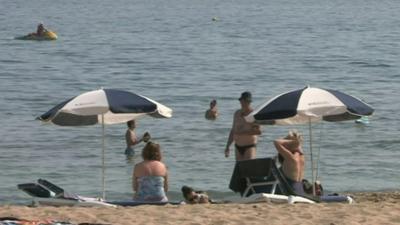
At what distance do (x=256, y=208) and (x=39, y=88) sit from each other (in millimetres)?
22536

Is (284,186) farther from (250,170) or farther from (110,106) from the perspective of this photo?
(110,106)

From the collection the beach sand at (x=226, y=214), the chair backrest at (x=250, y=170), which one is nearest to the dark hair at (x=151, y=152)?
the beach sand at (x=226, y=214)

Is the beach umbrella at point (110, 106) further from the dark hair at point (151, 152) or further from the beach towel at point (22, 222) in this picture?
the beach towel at point (22, 222)

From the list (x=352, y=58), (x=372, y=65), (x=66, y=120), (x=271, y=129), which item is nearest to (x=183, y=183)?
(x=66, y=120)

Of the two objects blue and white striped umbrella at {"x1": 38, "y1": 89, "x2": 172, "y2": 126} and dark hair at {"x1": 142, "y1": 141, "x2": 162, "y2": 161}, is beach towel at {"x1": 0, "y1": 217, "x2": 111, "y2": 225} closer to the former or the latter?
dark hair at {"x1": 142, "y1": 141, "x2": 162, "y2": 161}

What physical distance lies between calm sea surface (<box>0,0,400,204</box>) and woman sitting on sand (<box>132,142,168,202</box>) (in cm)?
406

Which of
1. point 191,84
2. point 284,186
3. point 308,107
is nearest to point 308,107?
point 308,107

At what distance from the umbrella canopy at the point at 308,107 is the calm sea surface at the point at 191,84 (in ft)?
12.9

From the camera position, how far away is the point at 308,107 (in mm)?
13062

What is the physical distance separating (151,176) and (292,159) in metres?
1.64

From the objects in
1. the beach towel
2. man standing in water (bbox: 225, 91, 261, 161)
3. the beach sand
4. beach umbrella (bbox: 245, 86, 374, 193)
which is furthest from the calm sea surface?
the beach towel

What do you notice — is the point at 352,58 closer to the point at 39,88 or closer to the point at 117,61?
the point at 117,61

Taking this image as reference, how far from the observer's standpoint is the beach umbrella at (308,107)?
512 inches

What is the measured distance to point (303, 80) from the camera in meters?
37.3
